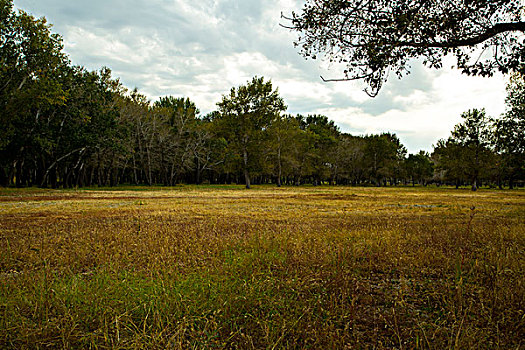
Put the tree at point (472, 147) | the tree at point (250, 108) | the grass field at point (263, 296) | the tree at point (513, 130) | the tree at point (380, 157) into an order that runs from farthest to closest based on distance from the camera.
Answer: the tree at point (380, 157)
the tree at point (472, 147)
the tree at point (250, 108)
the tree at point (513, 130)
the grass field at point (263, 296)

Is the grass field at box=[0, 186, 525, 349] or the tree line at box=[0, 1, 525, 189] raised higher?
the tree line at box=[0, 1, 525, 189]

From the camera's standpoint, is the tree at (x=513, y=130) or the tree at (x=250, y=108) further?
the tree at (x=250, y=108)

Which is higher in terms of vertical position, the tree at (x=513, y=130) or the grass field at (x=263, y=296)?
the tree at (x=513, y=130)

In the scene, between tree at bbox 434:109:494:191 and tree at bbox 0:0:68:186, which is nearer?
tree at bbox 0:0:68:186

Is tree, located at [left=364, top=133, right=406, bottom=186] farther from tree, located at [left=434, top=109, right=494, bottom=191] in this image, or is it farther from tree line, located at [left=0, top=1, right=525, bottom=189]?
tree, located at [left=434, top=109, right=494, bottom=191]

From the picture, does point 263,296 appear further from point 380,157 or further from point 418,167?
point 418,167

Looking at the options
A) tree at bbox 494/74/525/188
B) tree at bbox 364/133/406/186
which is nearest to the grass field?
tree at bbox 494/74/525/188

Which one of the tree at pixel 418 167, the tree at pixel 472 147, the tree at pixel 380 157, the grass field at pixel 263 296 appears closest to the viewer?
the grass field at pixel 263 296

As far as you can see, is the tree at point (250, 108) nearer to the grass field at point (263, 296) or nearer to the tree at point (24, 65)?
the tree at point (24, 65)

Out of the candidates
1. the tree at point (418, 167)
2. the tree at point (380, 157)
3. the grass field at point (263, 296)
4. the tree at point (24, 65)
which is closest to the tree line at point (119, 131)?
the tree at point (24, 65)

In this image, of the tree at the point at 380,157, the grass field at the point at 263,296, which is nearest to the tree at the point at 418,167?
the tree at the point at 380,157

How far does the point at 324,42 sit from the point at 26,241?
348 inches

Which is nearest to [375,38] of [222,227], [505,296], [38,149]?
[222,227]

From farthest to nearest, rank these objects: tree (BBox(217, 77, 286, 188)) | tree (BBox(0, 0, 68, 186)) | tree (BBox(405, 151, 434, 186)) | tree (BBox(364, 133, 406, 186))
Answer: tree (BBox(405, 151, 434, 186)) < tree (BBox(364, 133, 406, 186)) < tree (BBox(217, 77, 286, 188)) < tree (BBox(0, 0, 68, 186))
